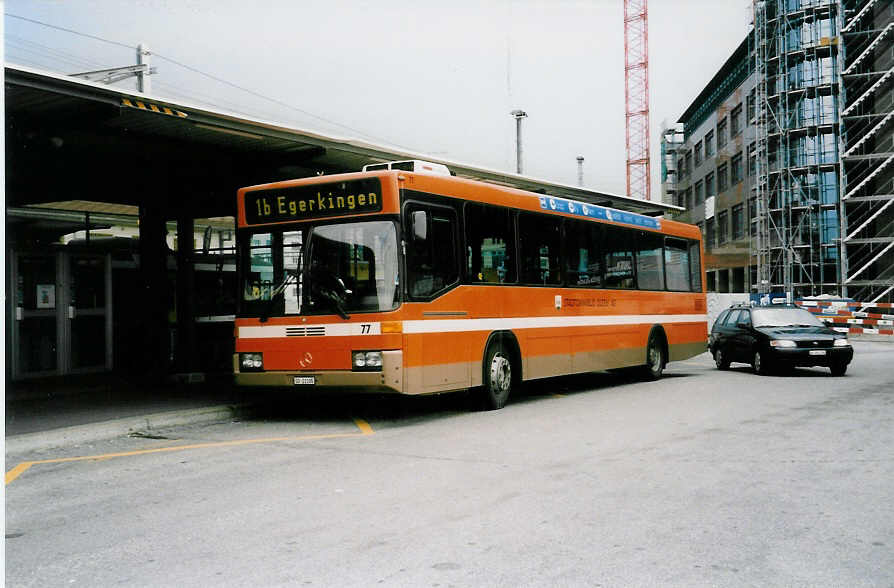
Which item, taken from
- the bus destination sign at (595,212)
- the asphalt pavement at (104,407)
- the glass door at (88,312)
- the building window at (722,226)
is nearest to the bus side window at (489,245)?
the bus destination sign at (595,212)

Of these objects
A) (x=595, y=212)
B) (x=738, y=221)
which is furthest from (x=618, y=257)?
(x=738, y=221)

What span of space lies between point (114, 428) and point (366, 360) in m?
3.06

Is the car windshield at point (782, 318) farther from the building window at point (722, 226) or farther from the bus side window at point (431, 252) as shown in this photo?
the building window at point (722, 226)

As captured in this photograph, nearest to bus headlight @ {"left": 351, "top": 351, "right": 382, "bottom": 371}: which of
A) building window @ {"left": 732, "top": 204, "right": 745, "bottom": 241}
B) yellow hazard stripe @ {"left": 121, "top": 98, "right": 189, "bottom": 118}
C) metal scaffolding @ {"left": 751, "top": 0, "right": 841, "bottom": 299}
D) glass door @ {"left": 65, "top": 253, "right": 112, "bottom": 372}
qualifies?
yellow hazard stripe @ {"left": 121, "top": 98, "right": 189, "bottom": 118}

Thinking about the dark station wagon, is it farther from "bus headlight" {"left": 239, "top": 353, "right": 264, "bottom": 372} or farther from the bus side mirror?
"bus headlight" {"left": 239, "top": 353, "right": 264, "bottom": 372}

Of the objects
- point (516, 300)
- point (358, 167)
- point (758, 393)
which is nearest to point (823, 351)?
point (758, 393)

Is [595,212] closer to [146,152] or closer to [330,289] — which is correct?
[330,289]

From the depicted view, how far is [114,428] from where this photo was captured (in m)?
10.6

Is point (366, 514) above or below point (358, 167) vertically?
below

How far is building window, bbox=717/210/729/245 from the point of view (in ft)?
233

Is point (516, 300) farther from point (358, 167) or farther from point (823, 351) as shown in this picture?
point (823, 351)

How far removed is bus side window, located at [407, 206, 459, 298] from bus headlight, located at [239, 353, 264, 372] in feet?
7.38

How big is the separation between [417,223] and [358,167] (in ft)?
17.4

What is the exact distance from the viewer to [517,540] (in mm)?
5473
